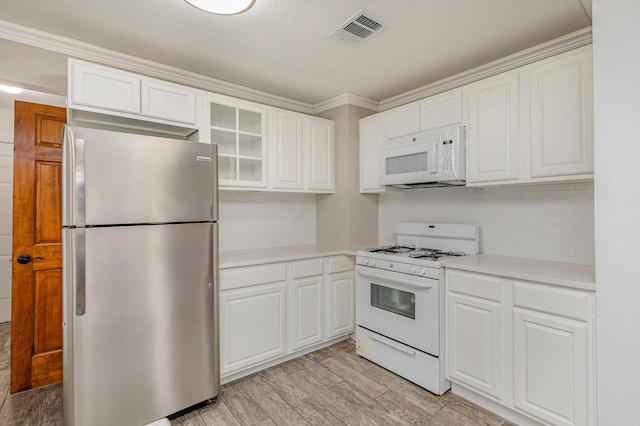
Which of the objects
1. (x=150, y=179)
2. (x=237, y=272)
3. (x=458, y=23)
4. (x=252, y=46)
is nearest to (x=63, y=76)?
(x=150, y=179)

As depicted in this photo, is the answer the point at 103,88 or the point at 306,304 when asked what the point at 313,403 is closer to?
the point at 306,304

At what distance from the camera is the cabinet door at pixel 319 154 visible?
3.18 m

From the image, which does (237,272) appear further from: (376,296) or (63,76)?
(63,76)

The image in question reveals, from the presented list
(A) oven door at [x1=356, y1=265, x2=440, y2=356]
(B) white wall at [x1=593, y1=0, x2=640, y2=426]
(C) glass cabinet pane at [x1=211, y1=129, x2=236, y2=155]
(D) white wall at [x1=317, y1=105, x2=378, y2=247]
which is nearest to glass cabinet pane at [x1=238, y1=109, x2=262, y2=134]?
(C) glass cabinet pane at [x1=211, y1=129, x2=236, y2=155]

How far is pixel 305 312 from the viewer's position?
110 inches

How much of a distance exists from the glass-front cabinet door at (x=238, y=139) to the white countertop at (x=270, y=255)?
600 millimetres

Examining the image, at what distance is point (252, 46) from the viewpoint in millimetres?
2297

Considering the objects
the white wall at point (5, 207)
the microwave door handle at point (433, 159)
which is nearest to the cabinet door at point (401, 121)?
the microwave door handle at point (433, 159)

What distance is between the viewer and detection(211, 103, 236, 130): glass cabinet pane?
263 centimetres

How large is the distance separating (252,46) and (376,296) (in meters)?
2.16

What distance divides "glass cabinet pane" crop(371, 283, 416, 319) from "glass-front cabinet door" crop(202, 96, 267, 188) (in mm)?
1356

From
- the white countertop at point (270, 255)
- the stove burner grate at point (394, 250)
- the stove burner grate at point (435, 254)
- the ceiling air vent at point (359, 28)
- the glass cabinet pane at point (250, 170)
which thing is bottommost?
the white countertop at point (270, 255)

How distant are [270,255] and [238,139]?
104cm

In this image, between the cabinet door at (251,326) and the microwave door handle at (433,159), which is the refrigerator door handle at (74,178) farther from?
the microwave door handle at (433,159)
